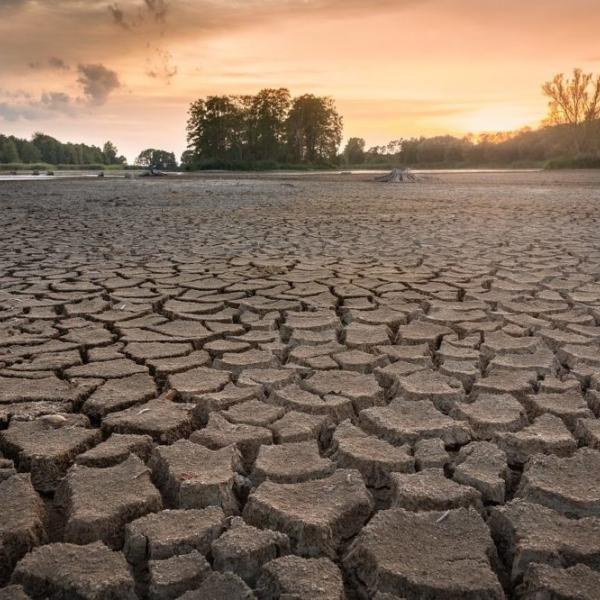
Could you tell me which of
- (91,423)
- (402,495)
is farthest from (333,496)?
(91,423)

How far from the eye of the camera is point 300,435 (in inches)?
70.4

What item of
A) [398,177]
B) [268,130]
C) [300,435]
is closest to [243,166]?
[268,130]

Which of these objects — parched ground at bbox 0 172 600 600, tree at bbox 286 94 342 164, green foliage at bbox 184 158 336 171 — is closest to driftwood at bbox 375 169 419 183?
parched ground at bbox 0 172 600 600

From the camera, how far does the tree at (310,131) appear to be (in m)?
53.6

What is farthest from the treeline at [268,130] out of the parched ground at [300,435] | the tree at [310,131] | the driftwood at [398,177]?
the parched ground at [300,435]

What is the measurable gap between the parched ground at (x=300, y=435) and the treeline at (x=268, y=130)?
5046cm

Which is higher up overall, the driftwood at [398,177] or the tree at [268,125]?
the tree at [268,125]

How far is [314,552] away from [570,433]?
2.93 ft

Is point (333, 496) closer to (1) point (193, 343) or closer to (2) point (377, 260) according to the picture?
(1) point (193, 343)

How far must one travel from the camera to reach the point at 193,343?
106 inches

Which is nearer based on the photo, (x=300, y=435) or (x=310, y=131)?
(x=300, y=435)

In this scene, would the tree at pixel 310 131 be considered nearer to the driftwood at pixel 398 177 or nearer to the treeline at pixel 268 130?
the treeline at pixel 268 130

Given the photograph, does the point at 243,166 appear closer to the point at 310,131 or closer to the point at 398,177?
the point at 310,131

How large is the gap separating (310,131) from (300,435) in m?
54.2
